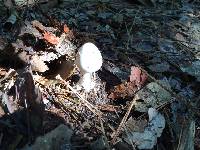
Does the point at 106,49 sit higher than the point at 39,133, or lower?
higher

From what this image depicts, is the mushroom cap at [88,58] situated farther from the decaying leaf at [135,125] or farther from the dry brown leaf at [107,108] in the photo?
the decaying leaf at [135,125]

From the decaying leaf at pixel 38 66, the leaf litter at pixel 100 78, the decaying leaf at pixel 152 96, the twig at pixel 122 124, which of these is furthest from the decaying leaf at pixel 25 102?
the decaying leaf at pixel 152 96

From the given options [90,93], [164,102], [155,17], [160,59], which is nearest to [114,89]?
[90,93]

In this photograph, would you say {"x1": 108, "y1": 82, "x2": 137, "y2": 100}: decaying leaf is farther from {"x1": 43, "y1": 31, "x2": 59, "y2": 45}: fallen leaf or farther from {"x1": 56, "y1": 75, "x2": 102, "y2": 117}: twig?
{"x1": 43, "y1": 31, "x2": 59, "y2": 45}: fallen leaf

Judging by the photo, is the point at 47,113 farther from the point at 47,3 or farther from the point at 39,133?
the point at 47,3

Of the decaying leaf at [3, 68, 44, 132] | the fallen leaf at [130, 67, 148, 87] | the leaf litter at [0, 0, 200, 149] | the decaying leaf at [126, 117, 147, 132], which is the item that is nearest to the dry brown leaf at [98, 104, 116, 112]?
the leaf litter at [0, 0, 200, 149]

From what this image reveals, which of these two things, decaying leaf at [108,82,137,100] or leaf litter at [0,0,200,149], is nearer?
leaf litter at [0,0,200,149]

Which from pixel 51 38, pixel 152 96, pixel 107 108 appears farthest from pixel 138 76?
pixel 51 38
